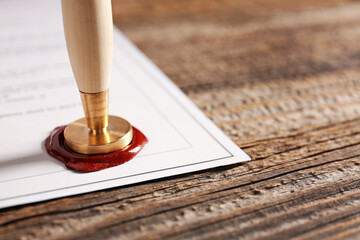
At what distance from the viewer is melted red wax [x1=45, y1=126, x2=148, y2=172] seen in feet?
1.13

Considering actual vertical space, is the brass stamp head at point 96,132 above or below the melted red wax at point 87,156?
above

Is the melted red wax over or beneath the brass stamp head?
beneath

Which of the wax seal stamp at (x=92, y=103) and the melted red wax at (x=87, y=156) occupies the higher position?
the wax seal stamp at (x=92, y=103)

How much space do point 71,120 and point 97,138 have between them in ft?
0.27

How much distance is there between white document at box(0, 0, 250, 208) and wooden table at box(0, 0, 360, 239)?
2 cm

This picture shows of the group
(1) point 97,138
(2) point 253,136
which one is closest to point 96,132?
(1) point 97,138

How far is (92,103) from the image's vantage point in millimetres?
344

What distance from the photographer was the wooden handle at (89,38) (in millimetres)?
295

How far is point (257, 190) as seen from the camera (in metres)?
0.34

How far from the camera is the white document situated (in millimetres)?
336

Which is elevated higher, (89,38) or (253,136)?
(89,38)

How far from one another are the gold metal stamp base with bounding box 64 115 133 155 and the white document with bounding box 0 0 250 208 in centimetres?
2

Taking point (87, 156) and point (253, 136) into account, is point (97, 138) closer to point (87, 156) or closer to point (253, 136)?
point (87, 156)

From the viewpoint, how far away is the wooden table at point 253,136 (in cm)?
30
